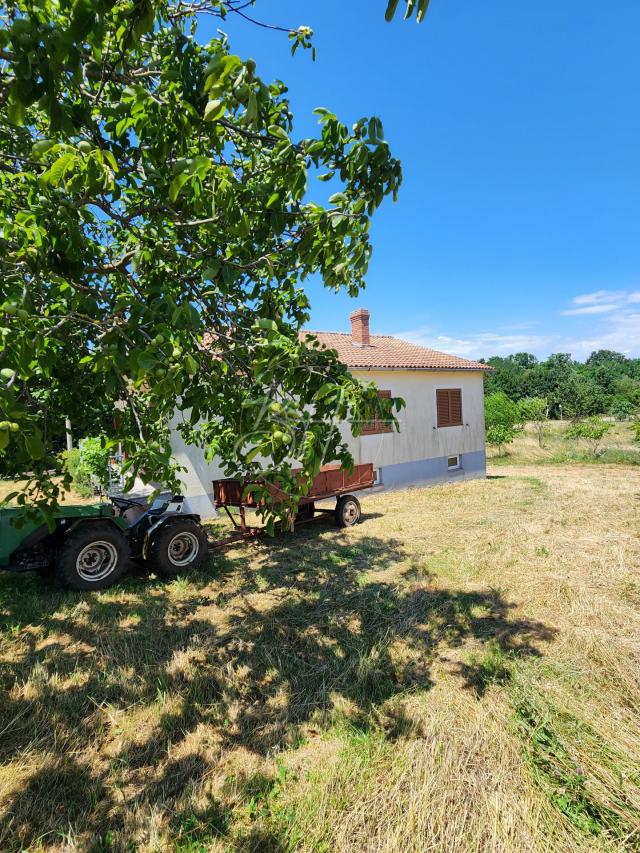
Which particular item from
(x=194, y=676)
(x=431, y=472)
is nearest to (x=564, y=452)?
(x=431, y=472)

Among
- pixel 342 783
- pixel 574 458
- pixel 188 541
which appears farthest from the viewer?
pixel 574 458

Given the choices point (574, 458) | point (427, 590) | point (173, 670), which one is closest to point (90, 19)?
point (173, 670)

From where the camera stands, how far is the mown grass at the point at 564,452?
20062mm

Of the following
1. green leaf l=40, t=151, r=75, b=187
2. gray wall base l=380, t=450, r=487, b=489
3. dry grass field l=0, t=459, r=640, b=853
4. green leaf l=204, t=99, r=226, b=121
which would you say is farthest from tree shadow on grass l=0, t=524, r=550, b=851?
gray wall base l=380, t=450, r=487, b=489

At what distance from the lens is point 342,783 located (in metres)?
2.56

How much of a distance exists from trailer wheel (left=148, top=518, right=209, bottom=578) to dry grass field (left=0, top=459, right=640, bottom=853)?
30 centimetres

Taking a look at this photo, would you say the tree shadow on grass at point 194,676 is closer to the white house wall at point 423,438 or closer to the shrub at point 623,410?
the white house wall at point 423,438

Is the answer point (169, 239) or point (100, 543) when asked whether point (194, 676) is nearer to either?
point (100, 543)

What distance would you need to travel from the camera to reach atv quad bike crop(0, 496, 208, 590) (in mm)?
5539

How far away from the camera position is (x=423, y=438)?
14609 mm

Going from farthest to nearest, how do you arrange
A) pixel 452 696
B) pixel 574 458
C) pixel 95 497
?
pixel 574 458
pixel 95 497
pixel 452 696

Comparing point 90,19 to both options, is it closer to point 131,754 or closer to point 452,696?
point 131,754

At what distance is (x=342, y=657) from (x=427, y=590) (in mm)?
1979

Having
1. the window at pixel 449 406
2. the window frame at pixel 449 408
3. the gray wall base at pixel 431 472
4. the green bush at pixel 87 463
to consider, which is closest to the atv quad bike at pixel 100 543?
the green bush at pixel 87 463
